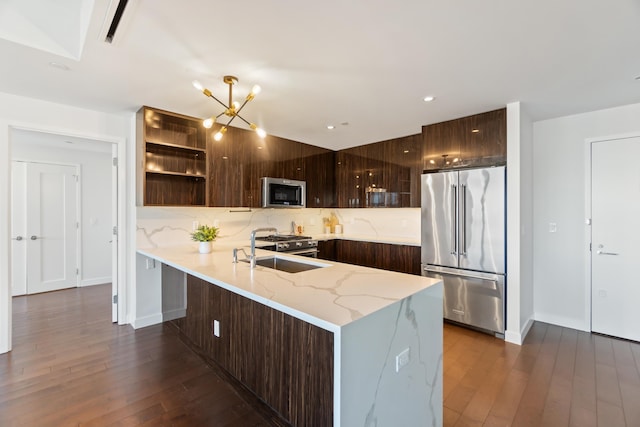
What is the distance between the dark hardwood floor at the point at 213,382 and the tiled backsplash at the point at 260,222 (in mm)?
1144

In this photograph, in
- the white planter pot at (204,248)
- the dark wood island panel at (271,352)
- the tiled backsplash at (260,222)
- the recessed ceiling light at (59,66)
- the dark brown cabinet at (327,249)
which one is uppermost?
the recessed ceiling light at (59,66)

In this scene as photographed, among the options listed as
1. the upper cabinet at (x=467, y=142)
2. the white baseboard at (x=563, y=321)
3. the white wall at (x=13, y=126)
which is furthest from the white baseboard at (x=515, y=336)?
the white wall at (x=13, y=126)

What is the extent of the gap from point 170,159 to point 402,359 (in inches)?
134

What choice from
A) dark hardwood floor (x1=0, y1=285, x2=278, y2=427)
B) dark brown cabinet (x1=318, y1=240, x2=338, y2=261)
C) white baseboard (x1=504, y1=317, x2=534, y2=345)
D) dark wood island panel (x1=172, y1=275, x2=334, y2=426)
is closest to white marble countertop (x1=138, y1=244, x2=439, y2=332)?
dark wood island panel (x1=172, y1=275, x2=334, y2=426)

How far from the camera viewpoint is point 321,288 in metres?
1.69

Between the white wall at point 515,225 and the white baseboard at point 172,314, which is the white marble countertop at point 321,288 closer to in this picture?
the white baseboard at point 172,314

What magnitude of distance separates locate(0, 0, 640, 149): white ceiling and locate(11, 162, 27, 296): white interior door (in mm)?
2875

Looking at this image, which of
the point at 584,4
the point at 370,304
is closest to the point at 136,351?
the point at 370,304

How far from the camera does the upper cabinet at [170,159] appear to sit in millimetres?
3221

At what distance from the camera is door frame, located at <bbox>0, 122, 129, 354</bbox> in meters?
2.82

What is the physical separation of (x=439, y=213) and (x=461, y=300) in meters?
1.03

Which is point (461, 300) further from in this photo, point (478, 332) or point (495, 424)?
point (495, 424)

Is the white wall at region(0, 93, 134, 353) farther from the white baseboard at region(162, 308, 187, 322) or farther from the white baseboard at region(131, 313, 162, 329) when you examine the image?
the white baseboard at region(162, 308, 187, 322)

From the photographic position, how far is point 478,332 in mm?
3303
